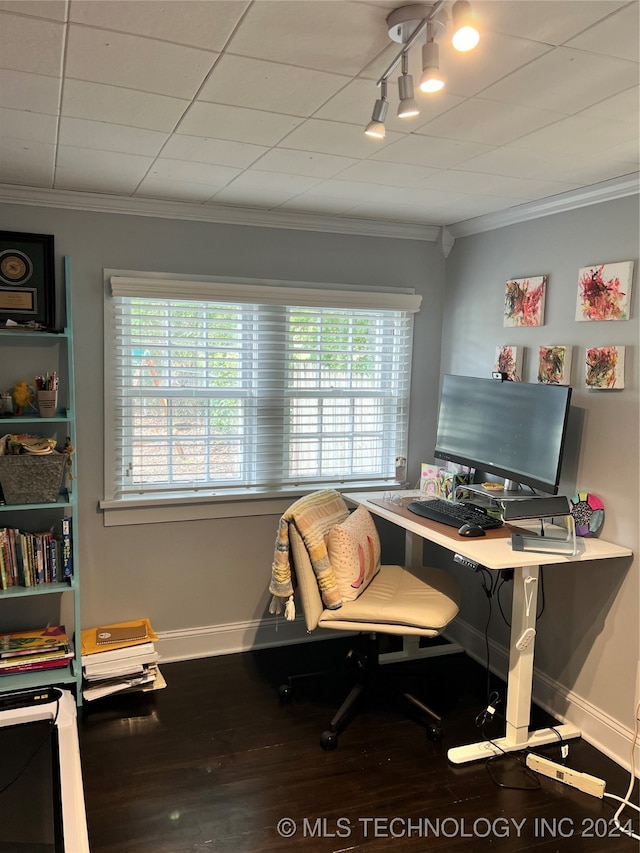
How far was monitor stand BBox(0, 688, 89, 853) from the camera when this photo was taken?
1999 millimetres

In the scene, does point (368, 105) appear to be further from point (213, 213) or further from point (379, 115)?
point (213, 213)

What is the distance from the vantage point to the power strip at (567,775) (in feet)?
7.86

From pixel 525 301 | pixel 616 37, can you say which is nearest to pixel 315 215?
pixel 525 301

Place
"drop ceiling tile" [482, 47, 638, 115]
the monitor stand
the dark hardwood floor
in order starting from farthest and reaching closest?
the dark hardwood floor
the monitor stand
"drop ceiling tile" [482, 47, 638, 115]

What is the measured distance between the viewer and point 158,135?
2.18 m

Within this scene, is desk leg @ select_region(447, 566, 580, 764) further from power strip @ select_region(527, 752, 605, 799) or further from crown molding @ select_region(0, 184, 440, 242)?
crown molding @ select_region(0, 184, 440, 242)

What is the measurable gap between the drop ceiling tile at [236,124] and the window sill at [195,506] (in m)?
1.79

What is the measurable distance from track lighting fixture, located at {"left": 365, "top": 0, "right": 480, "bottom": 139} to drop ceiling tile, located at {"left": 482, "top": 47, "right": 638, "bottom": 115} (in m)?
0.32

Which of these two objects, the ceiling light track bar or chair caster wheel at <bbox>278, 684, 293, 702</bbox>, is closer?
the ceiling light track bar

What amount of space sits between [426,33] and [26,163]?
177cm

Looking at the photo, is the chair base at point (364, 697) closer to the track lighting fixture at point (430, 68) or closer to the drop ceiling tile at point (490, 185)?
the drop ceiling tile at point (490, 185)

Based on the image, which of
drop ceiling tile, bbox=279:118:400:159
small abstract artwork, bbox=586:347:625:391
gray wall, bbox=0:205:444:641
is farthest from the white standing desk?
drop ceiling tile, bbox=279:118:400:159

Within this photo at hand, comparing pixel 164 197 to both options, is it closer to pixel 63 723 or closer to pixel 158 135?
pixel 158 135

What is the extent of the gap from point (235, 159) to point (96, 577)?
204cm
